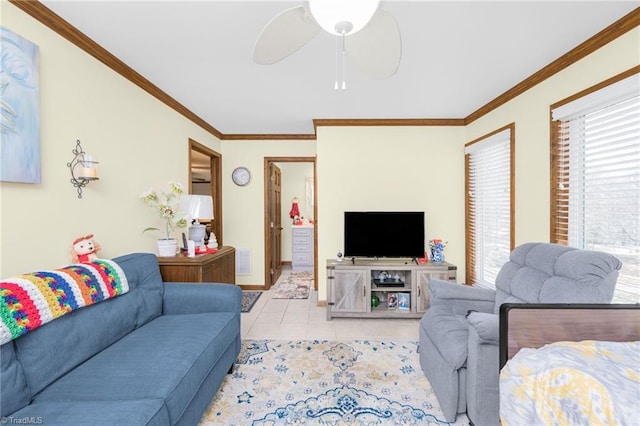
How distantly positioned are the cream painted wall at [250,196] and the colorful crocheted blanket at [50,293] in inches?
111

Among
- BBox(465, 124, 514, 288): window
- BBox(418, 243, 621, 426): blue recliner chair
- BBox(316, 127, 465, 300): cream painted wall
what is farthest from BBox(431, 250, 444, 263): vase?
BBox(418, 243, 621, 426): blue recliner chair

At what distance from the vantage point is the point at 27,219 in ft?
5.38

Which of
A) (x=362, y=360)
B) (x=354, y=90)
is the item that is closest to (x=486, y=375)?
(x=362, y=360)

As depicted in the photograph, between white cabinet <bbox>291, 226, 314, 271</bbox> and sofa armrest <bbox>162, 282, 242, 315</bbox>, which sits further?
white cabinet <bbox>291, 226, 314, 271</bbox>


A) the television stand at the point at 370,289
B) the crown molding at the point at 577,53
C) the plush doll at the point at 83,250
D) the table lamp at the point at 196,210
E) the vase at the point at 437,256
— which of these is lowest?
the television stand at the point at 370,289

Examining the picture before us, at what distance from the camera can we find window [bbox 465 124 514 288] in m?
3.02

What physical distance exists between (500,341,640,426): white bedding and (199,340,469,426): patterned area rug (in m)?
0.80

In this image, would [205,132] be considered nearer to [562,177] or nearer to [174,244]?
[174,244]

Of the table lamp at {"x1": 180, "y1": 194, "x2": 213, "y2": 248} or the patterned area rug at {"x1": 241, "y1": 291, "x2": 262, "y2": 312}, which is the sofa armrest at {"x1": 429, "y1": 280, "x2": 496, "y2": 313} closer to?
the table lamp at {"x1": 180, "y1": 194, "x2": 213, "y2": 248}

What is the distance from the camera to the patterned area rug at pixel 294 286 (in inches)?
172

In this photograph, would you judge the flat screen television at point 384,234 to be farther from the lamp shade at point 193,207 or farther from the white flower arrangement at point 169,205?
the white flower arrangement at point 169,205

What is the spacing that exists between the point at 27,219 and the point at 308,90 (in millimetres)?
2304

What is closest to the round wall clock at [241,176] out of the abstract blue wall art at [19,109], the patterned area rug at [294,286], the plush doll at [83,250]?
the patterned area rug at [294,286]

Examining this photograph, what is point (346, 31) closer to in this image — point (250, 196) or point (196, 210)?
point (196, 210)
